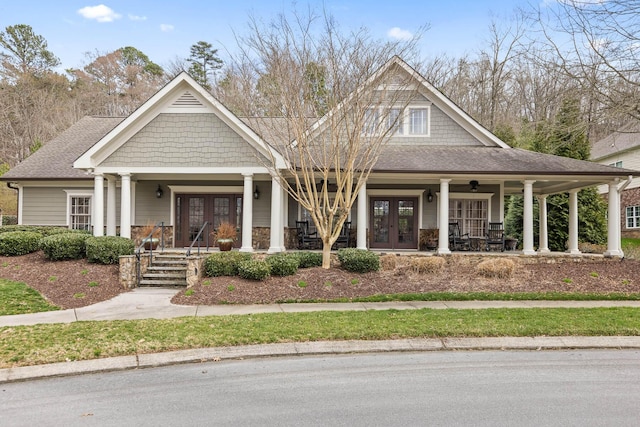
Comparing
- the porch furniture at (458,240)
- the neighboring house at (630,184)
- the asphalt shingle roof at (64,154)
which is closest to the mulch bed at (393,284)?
the porch furniture at (458,240)

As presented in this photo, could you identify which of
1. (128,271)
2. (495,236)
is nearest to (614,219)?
(495,236)

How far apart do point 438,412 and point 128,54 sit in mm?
41307

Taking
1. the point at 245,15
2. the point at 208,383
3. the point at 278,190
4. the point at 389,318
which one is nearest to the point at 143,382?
the point at 208,383

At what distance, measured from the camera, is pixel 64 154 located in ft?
56.0

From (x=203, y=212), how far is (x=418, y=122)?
27.9 ft

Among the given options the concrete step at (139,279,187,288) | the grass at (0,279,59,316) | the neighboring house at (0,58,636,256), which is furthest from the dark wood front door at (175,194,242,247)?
the grass at (0,279,59,316)

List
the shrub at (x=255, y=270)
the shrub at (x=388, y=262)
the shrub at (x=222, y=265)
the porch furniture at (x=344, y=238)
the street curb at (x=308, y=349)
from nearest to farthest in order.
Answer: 1. the street curb at (x=308, y=349)
2. the shrub at (x=255, y=270)
3. the shrub at (x=222, y=265)
4. the shrub at (x=388, y=262)
5. the porch furniture at (x=344, y=238)

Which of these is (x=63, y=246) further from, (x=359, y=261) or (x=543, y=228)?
(x=543, y=228)

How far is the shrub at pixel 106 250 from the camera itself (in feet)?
37.7

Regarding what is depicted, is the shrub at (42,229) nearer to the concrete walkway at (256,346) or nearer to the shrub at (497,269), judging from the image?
the concrete walkway at (256,346)

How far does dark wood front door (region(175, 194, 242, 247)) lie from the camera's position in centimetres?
1551

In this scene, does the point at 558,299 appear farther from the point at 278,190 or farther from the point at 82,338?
the point at 82,338

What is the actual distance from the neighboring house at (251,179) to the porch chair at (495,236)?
770 mm

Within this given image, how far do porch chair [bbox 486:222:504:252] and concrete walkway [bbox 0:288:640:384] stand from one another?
4.75 metres
